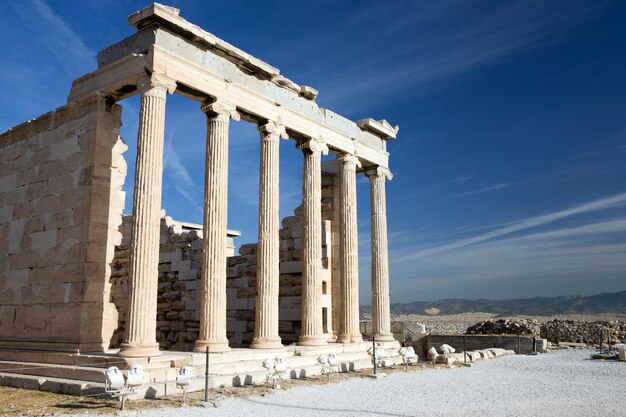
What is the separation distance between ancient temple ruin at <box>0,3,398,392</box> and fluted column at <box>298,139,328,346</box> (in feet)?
0.12

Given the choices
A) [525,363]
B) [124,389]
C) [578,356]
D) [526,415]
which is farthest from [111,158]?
[578,356]

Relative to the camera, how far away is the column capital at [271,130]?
61.4ft

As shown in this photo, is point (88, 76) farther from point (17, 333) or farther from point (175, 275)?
point (175, 275)

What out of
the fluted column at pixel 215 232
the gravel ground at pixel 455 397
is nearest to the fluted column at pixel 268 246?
the fluted column at pixel 215 232

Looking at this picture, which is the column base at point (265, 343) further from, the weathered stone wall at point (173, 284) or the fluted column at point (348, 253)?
the weathered stone wall at point (173, 284)

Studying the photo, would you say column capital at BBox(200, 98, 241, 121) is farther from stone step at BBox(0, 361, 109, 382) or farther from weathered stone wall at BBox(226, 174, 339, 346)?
stone step at BBox(0, 361, 109, 382)

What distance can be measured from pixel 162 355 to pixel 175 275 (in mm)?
9913

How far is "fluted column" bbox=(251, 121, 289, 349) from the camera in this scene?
698 inches

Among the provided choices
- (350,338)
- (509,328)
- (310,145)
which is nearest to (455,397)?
(350,338)

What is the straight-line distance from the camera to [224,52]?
17.2 metres

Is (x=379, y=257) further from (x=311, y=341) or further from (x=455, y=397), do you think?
(x=455, y=397)

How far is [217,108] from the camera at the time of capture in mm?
16828

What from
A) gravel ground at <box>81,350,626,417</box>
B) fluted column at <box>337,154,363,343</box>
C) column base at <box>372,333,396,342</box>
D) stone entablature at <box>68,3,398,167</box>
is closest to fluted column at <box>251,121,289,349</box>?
stone entablature at <box>68,3,398,167</box>

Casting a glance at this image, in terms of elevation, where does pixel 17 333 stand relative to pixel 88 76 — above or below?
below
